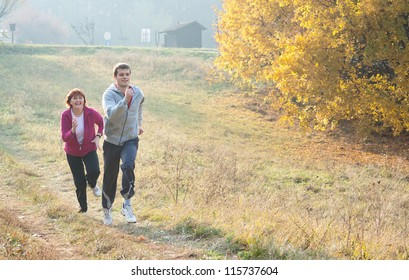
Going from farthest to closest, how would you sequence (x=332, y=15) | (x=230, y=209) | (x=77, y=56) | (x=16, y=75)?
(x=77, y=56), (x=16, y=75), (x=332, y=15), (x=230, y=209)

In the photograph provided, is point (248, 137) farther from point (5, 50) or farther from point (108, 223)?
point (5, 50)

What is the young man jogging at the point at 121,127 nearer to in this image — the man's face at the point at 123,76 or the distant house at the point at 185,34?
the man's face at the point at 123,76

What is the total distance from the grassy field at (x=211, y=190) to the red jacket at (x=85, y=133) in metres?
0.93

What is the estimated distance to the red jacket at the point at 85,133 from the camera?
23.0 ft

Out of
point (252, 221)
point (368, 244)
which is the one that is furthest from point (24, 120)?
point (368, 244)

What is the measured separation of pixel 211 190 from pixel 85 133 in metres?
2.83

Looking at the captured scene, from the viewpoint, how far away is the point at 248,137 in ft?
64.4

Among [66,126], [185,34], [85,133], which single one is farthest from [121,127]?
[185,34]

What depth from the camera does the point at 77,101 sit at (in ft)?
22.7

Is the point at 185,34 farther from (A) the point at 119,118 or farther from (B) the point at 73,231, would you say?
(B) the point at 73,231

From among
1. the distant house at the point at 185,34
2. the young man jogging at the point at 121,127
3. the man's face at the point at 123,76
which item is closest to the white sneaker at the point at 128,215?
the young man jogging at the point at 121,127

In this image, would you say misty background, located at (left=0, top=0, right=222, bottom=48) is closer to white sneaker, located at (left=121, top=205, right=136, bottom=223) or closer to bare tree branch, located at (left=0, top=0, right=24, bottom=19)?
bare tree branch, located at (left=0, top=0, right=24, bottom=19)

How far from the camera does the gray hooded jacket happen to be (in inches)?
252
